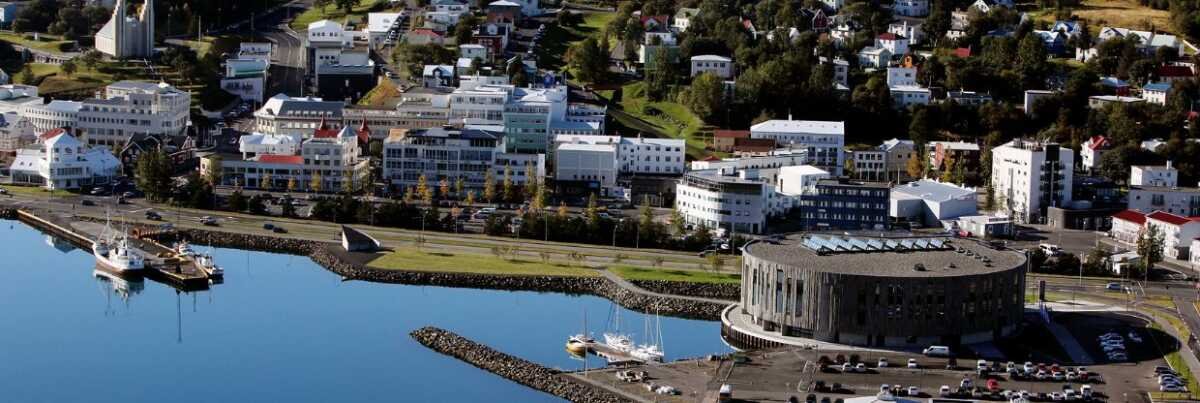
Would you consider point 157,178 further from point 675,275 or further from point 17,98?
point 675,275

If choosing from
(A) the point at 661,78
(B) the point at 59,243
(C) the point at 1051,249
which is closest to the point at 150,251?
(B) the point at 59,243

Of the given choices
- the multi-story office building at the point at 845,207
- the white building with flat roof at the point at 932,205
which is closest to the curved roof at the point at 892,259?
the multi-story office building at the point at 845,207

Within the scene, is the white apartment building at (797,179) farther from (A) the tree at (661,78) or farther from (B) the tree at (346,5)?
(B) the tree at (346,5)

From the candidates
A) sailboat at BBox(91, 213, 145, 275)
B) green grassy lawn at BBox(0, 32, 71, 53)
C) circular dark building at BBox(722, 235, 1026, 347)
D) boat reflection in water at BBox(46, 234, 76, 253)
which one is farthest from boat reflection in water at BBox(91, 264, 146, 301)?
green grassy lawn at BBox(0, 32, 71, 53)

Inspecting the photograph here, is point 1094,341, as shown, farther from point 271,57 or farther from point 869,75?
point 271,57

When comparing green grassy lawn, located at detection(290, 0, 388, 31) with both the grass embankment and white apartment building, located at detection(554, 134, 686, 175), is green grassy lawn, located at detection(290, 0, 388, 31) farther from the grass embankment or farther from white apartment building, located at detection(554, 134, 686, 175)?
the grass embankment

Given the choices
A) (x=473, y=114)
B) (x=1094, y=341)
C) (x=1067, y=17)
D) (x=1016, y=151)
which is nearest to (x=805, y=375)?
(x=1094, y=341)
